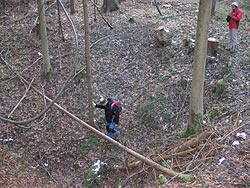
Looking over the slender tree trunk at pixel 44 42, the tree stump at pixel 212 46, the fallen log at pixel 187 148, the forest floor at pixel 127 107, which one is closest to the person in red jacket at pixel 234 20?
the forest floor at pixel 127 107

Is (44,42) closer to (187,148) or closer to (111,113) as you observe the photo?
(111,113)

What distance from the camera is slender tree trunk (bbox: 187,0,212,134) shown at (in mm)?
7457

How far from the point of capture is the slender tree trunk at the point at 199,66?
294 inches

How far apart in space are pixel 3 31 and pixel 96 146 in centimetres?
960

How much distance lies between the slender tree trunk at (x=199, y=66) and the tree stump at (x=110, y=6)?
11457 mm

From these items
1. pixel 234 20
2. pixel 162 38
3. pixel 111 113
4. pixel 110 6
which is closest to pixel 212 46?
pixel 234 20

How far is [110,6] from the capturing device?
60.0ft

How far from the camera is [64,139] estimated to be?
10766 millimetres

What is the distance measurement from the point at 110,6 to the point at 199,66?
11.7 meters

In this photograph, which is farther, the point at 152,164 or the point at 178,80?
the point at 178,80

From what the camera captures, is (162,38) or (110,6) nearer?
(162,38)

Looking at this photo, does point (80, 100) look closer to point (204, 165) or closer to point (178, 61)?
point (178, 61)

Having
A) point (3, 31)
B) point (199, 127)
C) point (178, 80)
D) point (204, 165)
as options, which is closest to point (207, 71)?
point (178, 80)

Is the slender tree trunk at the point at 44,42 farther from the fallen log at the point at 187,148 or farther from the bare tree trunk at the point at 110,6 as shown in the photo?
the fallen log at the point at 187,148
